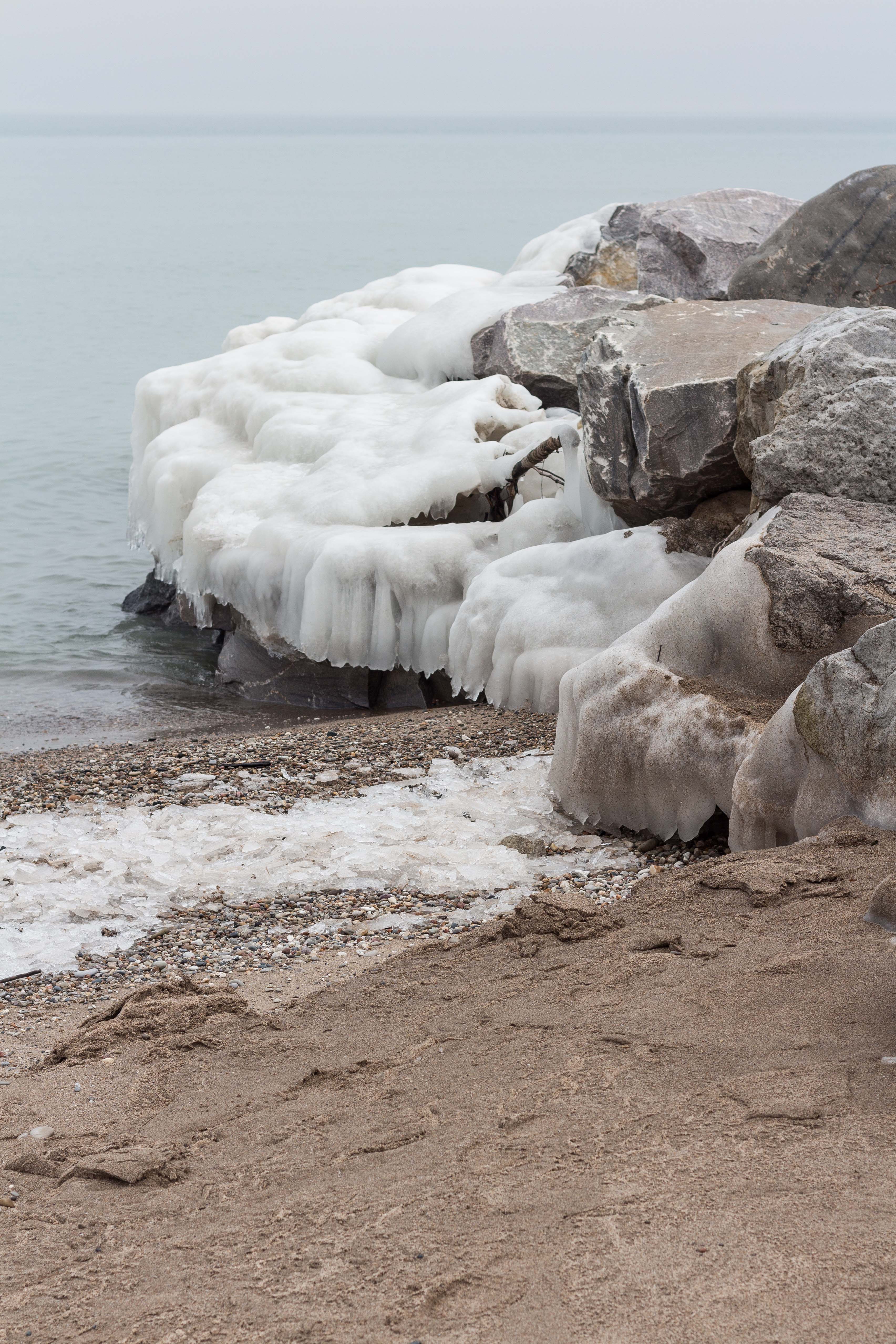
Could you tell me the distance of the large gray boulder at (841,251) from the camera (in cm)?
1009

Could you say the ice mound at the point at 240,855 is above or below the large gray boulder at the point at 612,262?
below

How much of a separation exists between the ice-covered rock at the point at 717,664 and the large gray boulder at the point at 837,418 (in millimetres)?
168

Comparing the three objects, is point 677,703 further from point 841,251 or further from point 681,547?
point 841,251

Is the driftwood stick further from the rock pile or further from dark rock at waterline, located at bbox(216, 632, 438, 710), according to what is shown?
dark rock at waterline, located at bbox(216, 632, 438, 710)

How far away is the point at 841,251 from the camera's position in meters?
10.2

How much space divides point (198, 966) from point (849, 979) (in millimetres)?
2794

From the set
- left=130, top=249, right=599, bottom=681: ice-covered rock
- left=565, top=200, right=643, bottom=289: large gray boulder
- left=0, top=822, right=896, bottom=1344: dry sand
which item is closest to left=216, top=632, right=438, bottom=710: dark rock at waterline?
left=130, top=249, right=599, bottom=681: ice-covered rock

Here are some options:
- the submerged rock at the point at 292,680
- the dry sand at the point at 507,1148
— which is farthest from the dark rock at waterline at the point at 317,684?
the dry sand at the point at 507,1148

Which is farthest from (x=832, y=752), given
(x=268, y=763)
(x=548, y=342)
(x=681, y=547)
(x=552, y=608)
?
(x=548, y=342)

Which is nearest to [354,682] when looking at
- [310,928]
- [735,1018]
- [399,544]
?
[399,544]

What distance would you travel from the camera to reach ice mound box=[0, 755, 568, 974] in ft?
18.0

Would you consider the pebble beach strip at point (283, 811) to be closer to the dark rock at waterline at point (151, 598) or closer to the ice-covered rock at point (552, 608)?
the ice-covered rock at point (552, 608)

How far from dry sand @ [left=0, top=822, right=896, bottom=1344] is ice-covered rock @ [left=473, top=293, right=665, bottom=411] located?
26.7 feet

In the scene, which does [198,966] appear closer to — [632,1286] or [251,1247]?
[251,1247]
